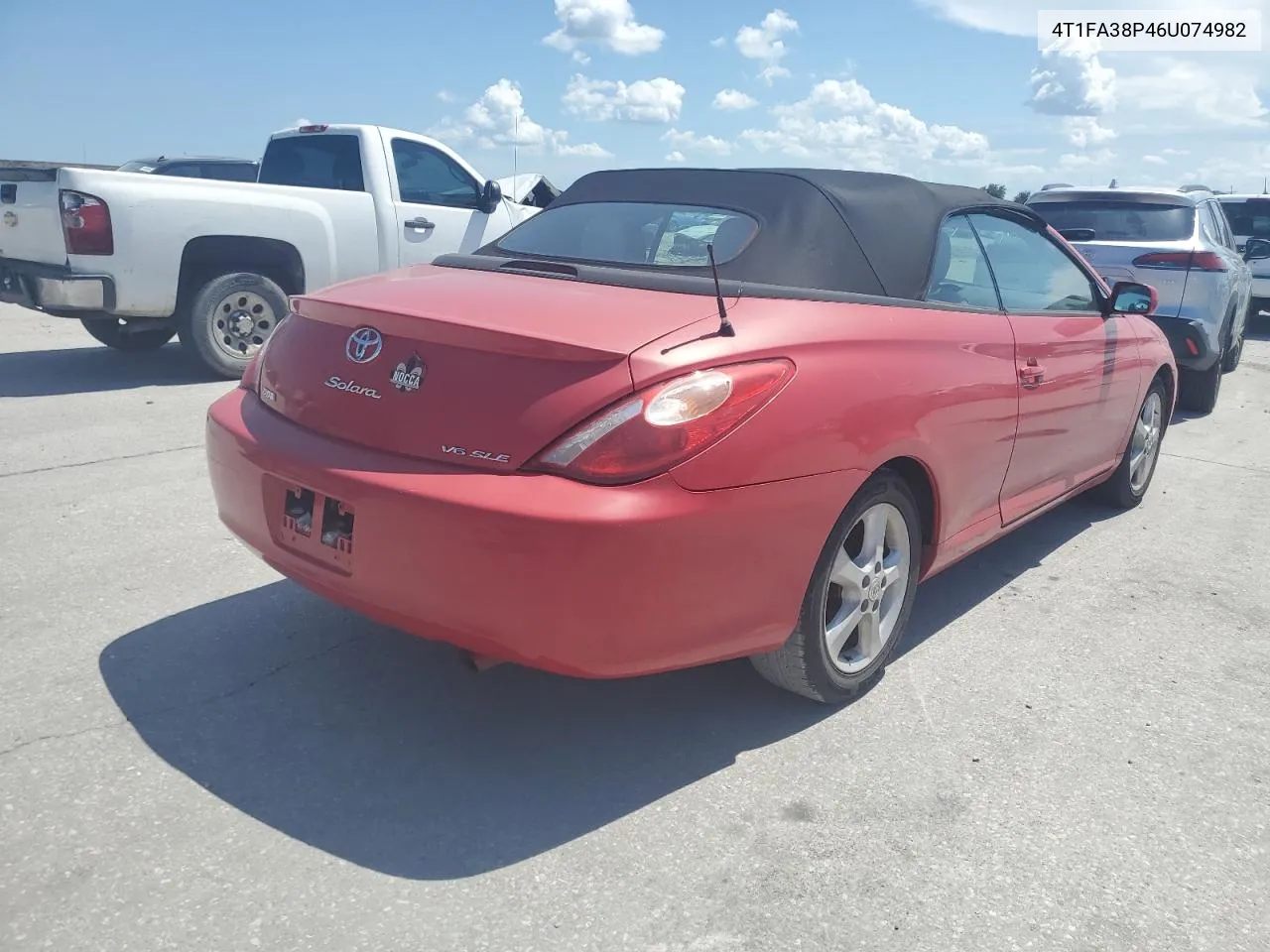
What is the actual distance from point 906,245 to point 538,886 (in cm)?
223

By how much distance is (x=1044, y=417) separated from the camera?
394 centimetres

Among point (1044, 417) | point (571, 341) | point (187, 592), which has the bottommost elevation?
point (187, 592)

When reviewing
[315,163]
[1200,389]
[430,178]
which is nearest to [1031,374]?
[1200,389]

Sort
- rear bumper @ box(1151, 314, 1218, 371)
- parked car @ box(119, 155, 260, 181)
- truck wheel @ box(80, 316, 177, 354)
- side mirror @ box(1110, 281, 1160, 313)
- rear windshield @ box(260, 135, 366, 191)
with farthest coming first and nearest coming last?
parked car @ box(119, 155, 260, 181) < rear windshield @ box(260, 135, 366, 191) < truck wheel @ box(80, 316, 177, 354) < rear bumper @ box(1151, 314, 1218, 371) < side mirror @ box(1110, 281, 1160, 313)

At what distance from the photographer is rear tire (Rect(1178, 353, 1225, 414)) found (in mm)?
8203

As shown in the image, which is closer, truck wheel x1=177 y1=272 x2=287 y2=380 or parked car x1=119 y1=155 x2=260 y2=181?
truck wheel x1=177 y1=272 x2=287 y2=380

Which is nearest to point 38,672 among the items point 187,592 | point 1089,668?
point 187,592

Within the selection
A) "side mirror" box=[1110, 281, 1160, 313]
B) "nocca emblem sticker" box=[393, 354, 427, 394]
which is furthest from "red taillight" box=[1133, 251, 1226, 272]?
"nocca emblem sticker" box=[393, 354, 427, 394]

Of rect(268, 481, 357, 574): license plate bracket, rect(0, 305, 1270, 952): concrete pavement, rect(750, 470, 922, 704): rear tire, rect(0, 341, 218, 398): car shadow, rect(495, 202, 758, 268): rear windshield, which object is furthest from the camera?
rect(0, 341, 218, 398): car shadow

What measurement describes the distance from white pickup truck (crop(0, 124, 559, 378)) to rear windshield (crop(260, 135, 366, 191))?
1cm

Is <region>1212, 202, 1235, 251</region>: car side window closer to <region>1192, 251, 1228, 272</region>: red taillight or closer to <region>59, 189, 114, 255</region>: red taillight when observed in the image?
<region>1192, 251, 1228, 272</region>: red taillight

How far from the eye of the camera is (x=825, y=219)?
3.29m

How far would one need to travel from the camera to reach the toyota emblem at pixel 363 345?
276cm

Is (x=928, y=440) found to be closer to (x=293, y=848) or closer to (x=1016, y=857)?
(x=1016, y=857)
